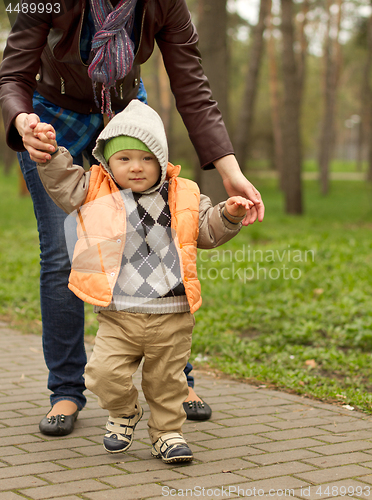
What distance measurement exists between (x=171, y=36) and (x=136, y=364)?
1.48 meters

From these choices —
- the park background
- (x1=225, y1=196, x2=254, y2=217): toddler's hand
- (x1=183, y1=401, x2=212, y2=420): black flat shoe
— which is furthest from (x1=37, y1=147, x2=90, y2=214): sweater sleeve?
the park background

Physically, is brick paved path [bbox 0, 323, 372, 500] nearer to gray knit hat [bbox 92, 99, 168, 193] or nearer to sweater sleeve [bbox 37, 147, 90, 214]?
sweater sleeve [bbox 37, 147, 90, 214]

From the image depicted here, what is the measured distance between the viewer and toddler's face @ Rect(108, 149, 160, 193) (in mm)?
2527

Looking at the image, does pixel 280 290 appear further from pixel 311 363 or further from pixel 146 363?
pixel 146 363

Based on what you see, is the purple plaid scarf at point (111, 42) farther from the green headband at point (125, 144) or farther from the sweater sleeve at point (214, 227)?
the sweater sleeve at point (214, 227)

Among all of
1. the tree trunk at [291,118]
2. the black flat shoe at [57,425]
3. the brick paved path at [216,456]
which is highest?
the tree trunk at [291,118]

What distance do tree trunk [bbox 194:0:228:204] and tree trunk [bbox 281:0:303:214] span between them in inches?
239

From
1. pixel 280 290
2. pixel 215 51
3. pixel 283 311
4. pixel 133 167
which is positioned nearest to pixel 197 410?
pixel 133 167

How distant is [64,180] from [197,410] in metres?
1.35

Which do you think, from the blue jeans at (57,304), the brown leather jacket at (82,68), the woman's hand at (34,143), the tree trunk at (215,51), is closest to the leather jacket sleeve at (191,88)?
the brown leather jacket at (82,68)

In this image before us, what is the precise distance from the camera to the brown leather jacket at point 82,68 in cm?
261

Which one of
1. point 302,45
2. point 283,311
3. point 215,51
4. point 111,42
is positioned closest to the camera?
point 111,42

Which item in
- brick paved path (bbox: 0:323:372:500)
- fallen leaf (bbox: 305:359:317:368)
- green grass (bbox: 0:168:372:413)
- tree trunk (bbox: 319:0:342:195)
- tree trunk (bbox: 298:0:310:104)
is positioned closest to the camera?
brick paved path (bbox: 0:323:372:500)

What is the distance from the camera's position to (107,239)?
2.49 meters
